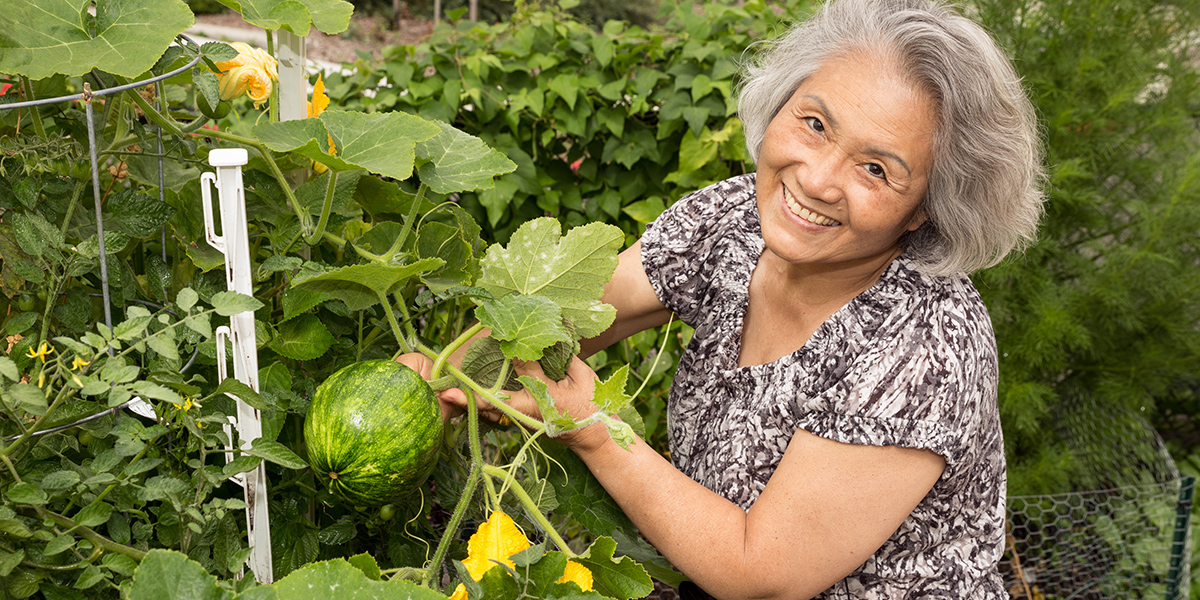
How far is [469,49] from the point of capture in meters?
2.46

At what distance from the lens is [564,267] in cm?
102

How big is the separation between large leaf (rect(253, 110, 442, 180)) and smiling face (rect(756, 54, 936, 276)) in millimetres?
621

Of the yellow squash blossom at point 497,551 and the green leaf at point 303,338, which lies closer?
the yellow squash blossom at point 497,551

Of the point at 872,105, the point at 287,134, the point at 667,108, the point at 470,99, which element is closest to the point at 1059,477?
the point at 667,108

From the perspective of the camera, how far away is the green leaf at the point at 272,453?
32.3 inches

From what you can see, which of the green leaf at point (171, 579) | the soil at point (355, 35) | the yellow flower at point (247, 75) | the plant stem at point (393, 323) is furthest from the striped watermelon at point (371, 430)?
the soil at point (355, 35)

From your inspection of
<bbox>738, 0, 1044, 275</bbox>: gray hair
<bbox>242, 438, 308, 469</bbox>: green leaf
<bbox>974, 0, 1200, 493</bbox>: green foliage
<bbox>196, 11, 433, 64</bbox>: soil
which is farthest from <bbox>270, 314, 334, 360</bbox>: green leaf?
<bbox>196, 11, 433, 64</bbox>: soil

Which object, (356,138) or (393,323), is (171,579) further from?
(356,138)

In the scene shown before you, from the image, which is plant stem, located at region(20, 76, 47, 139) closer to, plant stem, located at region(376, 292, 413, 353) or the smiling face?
plant stem, located at region(376, 292, 413, 353)

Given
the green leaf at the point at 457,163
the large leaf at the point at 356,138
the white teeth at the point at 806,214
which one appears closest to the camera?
the large leaf at the point at 356,138

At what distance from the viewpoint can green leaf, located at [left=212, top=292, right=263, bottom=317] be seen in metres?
0.75

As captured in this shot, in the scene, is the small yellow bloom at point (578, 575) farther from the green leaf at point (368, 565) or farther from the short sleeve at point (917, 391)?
the short sleeve at point (917, 391)

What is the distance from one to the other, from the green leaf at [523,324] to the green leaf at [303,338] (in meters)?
0.22

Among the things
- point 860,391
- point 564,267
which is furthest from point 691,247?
point 564,267
